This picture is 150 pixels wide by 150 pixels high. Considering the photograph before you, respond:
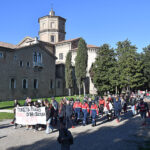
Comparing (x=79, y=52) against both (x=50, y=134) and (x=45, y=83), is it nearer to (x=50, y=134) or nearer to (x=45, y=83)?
(x=45, y=83)

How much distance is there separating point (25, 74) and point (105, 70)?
15.0m

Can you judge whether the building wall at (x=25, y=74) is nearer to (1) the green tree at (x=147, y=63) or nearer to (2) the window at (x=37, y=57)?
(2) the window at (x=37, y=57)

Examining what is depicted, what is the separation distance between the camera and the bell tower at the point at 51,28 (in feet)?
173

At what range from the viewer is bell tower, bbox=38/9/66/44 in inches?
2077

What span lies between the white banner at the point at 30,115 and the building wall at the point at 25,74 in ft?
68.0

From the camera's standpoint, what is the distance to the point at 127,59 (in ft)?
127

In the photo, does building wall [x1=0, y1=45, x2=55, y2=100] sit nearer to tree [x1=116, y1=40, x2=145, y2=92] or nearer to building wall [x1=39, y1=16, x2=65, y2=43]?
building wall [x1=39, y1=16, x2=65, y2=43]

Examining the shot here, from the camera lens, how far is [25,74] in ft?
115

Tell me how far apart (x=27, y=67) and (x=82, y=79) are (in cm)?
1185

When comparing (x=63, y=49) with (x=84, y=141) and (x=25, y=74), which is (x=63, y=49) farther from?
(x=84, y=141)

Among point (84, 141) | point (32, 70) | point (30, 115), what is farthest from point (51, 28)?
point (84, 141)

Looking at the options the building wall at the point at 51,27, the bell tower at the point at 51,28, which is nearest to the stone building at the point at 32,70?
the bell tower at the point at 51,28

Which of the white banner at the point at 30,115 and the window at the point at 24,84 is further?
the window at the point at 24,84

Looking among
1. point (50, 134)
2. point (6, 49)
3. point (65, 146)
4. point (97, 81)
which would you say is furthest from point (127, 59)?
point (65, 146)
